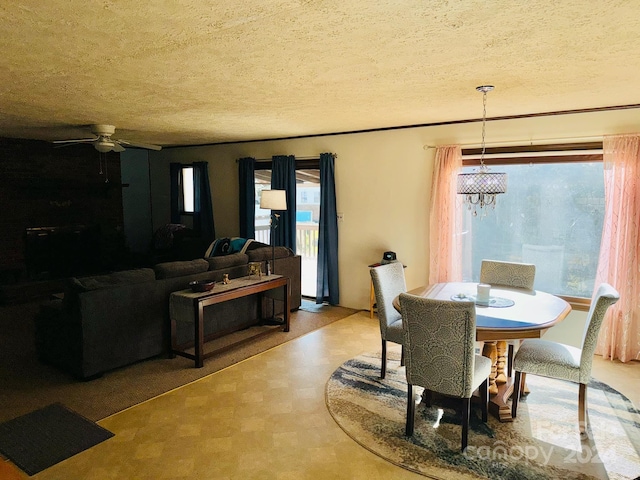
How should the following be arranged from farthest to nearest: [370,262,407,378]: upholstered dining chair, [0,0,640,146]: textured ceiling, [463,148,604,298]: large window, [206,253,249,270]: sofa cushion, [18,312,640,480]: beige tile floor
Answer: [206,253,249,270]: sofa cushion, [463,148,604,298]: large window, [370,262,407,378]: upholstered dining chair, [18,312,640,480]: beige tile floor, [0,0,640,146]: textured ceiling

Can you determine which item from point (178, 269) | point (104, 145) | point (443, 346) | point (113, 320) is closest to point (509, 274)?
point (443, 346)

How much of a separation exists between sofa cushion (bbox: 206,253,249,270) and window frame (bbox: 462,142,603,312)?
271 cm

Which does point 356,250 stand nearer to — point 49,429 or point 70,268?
point 49,429

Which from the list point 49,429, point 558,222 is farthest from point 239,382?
point 558,222

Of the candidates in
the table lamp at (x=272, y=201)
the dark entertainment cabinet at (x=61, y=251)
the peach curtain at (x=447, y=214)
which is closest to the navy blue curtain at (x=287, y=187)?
the table lamp at (x=272, y=201)

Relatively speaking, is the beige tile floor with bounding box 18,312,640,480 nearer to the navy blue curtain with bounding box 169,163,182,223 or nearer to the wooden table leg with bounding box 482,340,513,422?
the wooden table leg with bounding box 482,340,513,422

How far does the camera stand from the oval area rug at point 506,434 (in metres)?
2.49

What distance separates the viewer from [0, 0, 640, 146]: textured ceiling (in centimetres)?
179

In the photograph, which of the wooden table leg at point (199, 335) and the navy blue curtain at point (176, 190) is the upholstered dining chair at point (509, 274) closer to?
the wooden table leg at point (199, 335)

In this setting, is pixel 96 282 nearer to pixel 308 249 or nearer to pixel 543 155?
pixel 308 249

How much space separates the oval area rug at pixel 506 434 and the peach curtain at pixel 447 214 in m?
1.58

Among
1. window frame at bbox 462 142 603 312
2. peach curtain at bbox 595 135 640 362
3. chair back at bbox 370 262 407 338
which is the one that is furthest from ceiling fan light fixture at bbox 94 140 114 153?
peach curtain at bbox 595 135 640 362

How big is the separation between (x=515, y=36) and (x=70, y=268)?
22.8 ft

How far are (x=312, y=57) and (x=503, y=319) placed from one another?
79.0 inches
